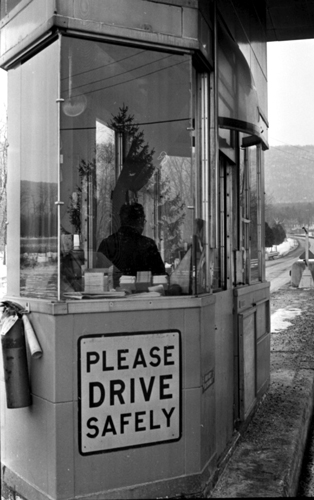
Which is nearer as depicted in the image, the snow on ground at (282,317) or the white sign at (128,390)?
the white sign at (128,390)

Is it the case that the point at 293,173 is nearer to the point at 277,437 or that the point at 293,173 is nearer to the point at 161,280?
the point at 277,437

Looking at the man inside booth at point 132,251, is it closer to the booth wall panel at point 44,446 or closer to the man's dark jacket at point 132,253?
the man's dark jacket at point 132,253

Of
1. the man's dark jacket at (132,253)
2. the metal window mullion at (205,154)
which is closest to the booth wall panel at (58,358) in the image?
the man's dark jacket at (132,253)

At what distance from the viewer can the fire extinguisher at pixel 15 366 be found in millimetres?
3801

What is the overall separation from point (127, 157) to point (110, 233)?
0.57m

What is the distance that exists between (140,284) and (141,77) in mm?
1390

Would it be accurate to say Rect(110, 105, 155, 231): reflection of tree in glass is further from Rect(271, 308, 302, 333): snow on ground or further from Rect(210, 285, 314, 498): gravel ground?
Rect(271, 308, 302, 333): snow on ground

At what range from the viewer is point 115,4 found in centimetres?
387

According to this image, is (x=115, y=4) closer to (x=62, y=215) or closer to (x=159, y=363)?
(x=62, y=215)

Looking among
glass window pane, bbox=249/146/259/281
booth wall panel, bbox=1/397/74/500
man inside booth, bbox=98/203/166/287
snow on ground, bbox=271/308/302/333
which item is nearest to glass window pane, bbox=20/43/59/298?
man inside booth, bbox=98/203/166/287

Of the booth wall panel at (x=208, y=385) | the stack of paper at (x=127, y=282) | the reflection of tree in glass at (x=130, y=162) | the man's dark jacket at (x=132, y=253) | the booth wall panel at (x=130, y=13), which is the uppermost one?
the booth wall panel at (x=130, y=13)

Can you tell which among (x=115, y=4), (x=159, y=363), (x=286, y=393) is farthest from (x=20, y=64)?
(x=286, y=393)

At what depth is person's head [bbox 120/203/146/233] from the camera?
14.5ft

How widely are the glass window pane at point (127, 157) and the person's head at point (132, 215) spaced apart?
30 mm
